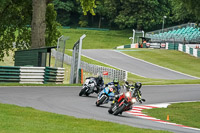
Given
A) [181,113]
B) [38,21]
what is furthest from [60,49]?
[181,113]

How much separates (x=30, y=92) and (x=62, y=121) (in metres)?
10.1

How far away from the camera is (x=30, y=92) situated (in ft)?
75.7

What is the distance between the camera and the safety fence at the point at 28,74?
89.8 ft

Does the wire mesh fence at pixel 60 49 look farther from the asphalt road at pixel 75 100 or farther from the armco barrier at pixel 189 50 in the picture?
the armco barrier at pixel 189 50

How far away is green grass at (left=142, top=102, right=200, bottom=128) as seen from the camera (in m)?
17.0

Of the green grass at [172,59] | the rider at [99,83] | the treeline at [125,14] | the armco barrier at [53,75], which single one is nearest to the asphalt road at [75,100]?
the rider at [99,83]

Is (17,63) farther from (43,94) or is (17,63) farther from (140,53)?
(140,53)

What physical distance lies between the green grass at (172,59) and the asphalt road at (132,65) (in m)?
1.73

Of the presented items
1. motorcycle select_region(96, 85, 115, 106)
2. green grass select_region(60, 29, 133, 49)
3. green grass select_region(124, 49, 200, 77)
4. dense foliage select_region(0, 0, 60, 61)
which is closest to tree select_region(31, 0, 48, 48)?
dense foliage select_region(0, 0, 60, 61)

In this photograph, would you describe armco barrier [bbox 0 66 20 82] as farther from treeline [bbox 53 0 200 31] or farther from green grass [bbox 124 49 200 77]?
treeline [bbox 53 0 200 31]

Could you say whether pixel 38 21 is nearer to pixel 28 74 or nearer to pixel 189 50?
pixel 28 74

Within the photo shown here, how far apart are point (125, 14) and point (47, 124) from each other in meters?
86.5

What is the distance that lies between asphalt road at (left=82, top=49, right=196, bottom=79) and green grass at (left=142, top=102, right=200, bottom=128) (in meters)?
24.8

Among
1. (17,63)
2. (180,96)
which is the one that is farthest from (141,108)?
(17,63)
